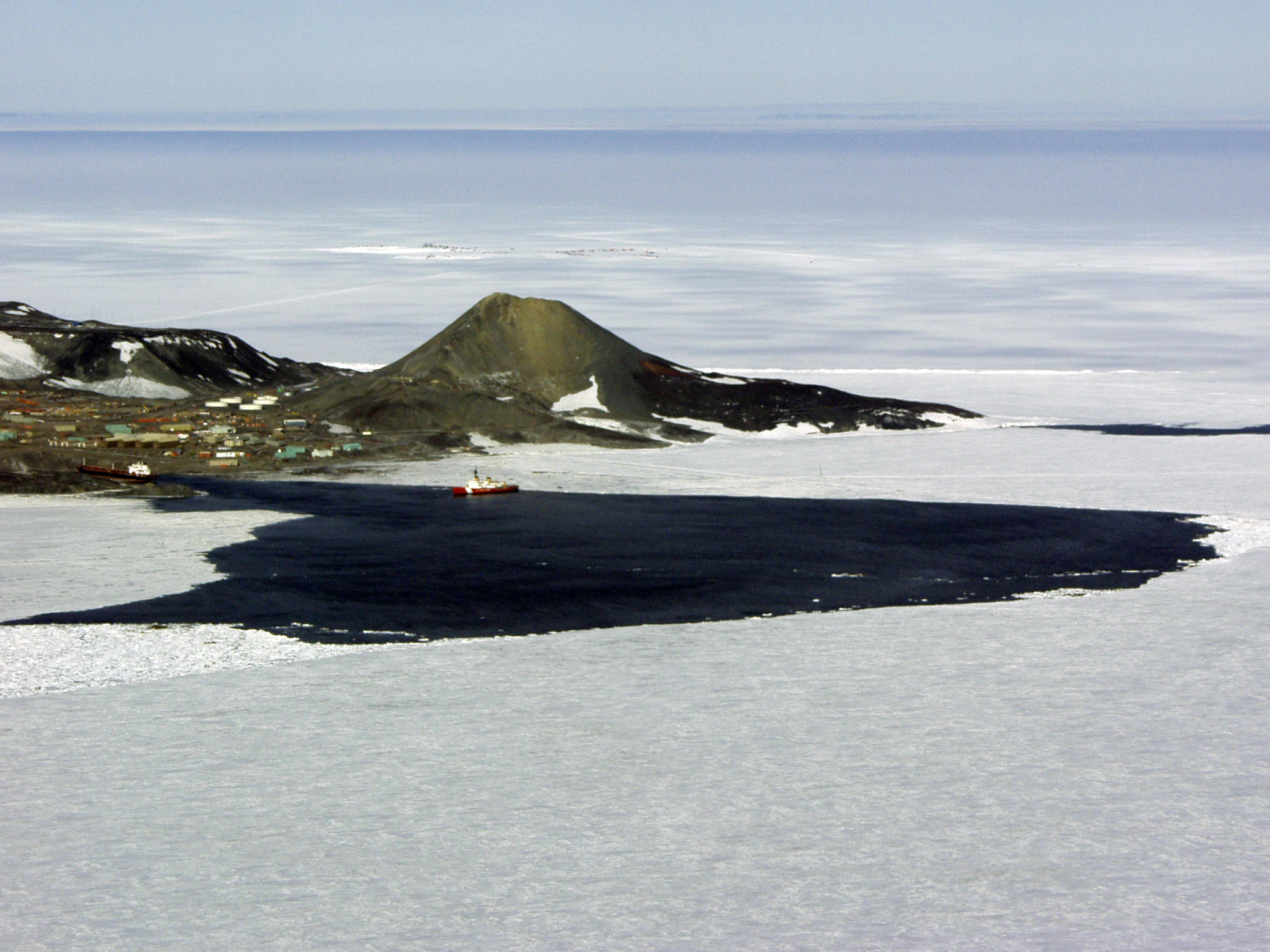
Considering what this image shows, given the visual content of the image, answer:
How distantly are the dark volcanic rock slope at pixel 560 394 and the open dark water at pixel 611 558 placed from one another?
7.08 m

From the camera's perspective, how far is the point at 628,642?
20.7 metres

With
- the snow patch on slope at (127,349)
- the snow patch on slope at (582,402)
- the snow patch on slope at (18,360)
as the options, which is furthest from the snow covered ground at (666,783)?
the snow patch on slope at (18,360)

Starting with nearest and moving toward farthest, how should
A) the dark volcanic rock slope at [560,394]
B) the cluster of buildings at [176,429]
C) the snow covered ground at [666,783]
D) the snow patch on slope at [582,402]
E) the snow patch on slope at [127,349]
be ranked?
1. the snow covered ground at [666,783]
2. the cluster of buildings at [176,429]
3. the dark volcanic rock slope at [560,394]
4. the snow patch on slope at [582,402]
5. the snow patch on slope at [127,349]

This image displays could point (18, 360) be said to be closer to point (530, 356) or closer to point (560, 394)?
point (530, 356)

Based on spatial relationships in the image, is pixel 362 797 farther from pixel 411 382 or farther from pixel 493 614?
pixel 411 382

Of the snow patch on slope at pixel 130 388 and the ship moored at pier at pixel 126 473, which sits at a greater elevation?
the snow patch on slope at pixel 130 388

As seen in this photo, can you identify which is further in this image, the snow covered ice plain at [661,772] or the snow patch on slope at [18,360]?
the snow patch on slope at [18,360]

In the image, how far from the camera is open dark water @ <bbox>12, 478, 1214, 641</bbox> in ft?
72.6

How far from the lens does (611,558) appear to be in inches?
1009

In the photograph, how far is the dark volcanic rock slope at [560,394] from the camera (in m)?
38.9

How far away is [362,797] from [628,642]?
635 cm

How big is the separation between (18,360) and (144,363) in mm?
4331

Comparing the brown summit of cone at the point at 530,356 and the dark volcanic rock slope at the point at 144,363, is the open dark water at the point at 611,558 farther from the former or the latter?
the dark volcanic rock slope at the point at 144,363

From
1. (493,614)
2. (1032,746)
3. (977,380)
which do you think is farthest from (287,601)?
(977,380)
